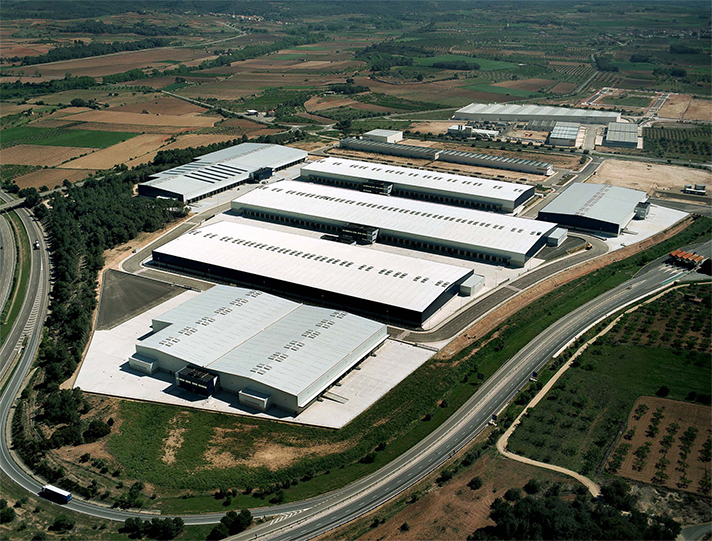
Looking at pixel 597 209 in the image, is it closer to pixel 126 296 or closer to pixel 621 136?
pixel 621 136

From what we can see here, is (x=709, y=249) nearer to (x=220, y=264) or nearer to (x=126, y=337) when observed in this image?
(x=220, y=264)

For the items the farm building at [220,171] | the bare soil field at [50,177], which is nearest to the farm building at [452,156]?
the farm building at [220,171]

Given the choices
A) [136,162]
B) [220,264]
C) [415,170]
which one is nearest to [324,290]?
[220,264]

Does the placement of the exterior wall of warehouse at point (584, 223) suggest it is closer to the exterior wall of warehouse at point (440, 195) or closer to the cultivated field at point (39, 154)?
the exterior wall of warehouse at point (440, 195)

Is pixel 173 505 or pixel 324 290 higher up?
pixel 324 290

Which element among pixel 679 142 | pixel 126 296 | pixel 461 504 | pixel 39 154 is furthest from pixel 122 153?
pixel 679 142

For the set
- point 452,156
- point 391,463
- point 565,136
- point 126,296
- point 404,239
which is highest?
point 565,136

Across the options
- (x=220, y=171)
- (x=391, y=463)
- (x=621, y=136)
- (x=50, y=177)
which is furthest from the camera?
(x=621, y=136)
